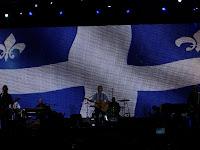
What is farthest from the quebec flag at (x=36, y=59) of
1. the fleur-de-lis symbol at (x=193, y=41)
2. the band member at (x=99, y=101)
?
the fleur-de-lis symbol at (x=193, y=41)

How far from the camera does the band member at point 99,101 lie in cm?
1070

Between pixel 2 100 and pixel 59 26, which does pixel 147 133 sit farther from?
pixel 59 26

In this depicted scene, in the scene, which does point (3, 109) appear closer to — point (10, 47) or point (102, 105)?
point (102, 105)

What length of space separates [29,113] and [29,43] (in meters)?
3.31

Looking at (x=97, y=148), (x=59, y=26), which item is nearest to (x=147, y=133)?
(x=97, y=148)

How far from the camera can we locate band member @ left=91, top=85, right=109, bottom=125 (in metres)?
10.7

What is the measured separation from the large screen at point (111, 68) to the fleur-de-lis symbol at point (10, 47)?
32 cm

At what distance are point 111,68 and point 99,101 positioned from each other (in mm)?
1556

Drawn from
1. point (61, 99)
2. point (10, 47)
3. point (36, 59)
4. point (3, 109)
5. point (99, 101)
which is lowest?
point (3, 109)

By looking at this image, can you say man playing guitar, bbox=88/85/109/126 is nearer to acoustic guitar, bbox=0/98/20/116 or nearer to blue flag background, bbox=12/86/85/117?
blue flag background, bbox=12/86/85/117

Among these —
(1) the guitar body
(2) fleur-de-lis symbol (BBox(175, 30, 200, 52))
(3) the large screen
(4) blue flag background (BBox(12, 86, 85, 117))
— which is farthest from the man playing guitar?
(2) fleur-de-lis symbol (BBox(175, 30, 200, 52))

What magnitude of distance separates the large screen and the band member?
0.70 meters

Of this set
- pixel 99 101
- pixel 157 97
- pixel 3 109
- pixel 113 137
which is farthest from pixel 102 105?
pixel 113 137

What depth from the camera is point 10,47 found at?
1226cm
